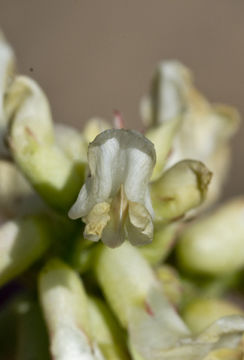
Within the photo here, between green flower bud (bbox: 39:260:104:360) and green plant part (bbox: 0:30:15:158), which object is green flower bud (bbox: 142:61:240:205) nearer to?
green plant part (bbox: 0:30:15:158)

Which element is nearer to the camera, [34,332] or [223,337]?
[223,337]

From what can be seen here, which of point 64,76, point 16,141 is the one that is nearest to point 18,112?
point 16,141

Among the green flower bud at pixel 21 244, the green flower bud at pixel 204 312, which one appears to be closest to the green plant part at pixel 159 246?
the green flower bud at pixel 204 312

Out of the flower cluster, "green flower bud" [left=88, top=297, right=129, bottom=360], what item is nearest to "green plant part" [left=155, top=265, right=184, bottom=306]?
the flower cluster

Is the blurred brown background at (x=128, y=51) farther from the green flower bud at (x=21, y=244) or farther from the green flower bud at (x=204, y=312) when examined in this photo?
the green flower bud at (x=21, y=244)

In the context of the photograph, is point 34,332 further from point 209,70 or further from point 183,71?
point 209,70

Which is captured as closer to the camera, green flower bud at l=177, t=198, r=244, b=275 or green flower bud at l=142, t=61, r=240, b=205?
green flower bud at l=177, t=198, r=244, b=275

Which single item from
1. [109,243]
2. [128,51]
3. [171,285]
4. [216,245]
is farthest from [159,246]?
[128,51]
